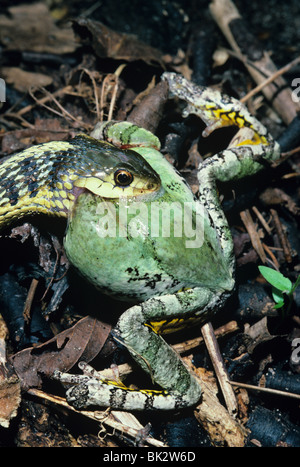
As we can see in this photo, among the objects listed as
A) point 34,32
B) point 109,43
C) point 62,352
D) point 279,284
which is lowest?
point 62,352

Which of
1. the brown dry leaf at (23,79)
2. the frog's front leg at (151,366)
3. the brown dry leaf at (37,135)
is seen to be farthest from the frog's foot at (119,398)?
the brown dry leaf at (23,79)

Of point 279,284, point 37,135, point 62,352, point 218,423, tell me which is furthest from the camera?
point 37,135

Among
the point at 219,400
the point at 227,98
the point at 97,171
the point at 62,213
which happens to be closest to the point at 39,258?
the point at 62,213

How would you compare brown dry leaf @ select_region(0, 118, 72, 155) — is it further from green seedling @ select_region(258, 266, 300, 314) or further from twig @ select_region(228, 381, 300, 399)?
twig @ select_region(228, 381, 300, 399)

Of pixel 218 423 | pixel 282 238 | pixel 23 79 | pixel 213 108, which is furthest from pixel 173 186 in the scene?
pixel 23 79

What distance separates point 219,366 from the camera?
317cm

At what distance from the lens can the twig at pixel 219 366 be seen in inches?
121
